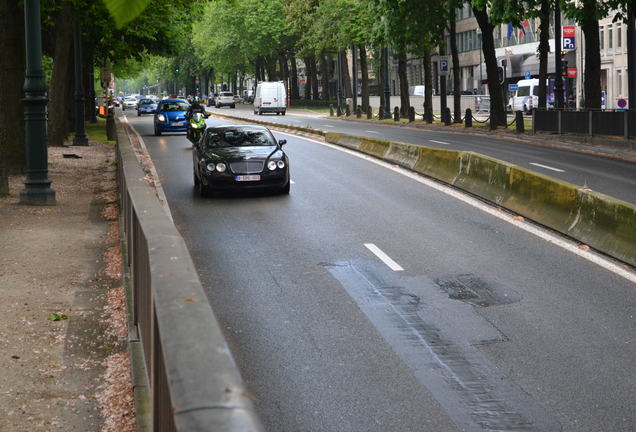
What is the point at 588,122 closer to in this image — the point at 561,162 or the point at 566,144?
the point at 566,144

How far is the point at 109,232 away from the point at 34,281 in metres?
4.27

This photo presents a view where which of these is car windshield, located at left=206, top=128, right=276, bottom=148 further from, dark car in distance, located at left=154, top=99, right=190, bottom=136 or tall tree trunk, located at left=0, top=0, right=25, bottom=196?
dark car in distance, located at left=154, top=99, right=190, bottom=136

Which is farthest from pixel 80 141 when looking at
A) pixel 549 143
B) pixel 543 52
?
pixel 543 52

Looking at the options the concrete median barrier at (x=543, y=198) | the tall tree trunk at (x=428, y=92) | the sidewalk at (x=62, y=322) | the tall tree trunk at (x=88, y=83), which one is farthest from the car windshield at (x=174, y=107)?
the sidewalk at (x=62, y=322)

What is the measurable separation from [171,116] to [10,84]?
84.6 ft

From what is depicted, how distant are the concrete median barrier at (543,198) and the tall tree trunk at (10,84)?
8712 millimetres

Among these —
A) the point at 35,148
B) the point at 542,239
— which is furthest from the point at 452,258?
the point at 35,148

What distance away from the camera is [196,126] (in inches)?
1500

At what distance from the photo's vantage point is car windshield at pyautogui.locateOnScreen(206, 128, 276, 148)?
21809mm

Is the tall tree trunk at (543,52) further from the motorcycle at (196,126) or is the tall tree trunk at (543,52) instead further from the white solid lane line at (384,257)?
the white solid lane line at (384,257)

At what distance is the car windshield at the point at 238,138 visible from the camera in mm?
21809

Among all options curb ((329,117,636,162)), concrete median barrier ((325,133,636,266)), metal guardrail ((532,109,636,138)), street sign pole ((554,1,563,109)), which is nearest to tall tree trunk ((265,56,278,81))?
curb ((329,117,636,162))

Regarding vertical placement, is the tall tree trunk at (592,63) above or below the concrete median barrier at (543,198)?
above

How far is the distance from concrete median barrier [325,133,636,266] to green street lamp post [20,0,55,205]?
7.80m
